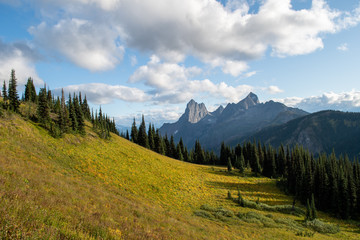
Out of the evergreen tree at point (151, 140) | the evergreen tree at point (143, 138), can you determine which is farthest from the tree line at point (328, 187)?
the evergreen tree at point (143, 138)

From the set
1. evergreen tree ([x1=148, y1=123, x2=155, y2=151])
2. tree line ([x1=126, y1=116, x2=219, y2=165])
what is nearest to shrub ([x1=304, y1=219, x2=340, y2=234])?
tree line ([x1=126, y1=116, x2=219, y2=165])

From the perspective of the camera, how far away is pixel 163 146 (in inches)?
3693

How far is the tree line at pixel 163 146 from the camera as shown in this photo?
299ft

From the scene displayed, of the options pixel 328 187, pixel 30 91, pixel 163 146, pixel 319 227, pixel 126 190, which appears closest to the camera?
pixel 126 190

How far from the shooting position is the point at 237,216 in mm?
30000

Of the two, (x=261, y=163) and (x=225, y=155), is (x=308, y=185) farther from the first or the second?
(x=225, y=155)

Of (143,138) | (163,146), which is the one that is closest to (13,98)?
(143,138)

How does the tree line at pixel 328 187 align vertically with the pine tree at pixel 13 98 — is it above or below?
below

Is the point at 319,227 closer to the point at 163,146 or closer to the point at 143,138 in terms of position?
the point at 163,146

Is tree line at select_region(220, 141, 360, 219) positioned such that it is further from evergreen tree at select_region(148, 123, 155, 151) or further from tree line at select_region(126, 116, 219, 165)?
evergreen tree at select_region(148, 123, 155, 151)

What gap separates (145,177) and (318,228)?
3393 centimetres

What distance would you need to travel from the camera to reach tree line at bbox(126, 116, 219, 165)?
91.1 m

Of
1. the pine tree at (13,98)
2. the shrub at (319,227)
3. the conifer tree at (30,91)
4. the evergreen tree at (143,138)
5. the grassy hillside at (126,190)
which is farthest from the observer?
the evergreen tree at (143,138)

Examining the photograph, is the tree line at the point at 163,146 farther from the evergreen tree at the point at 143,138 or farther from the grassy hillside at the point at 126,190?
the grassy hillside at the point at 126,190
